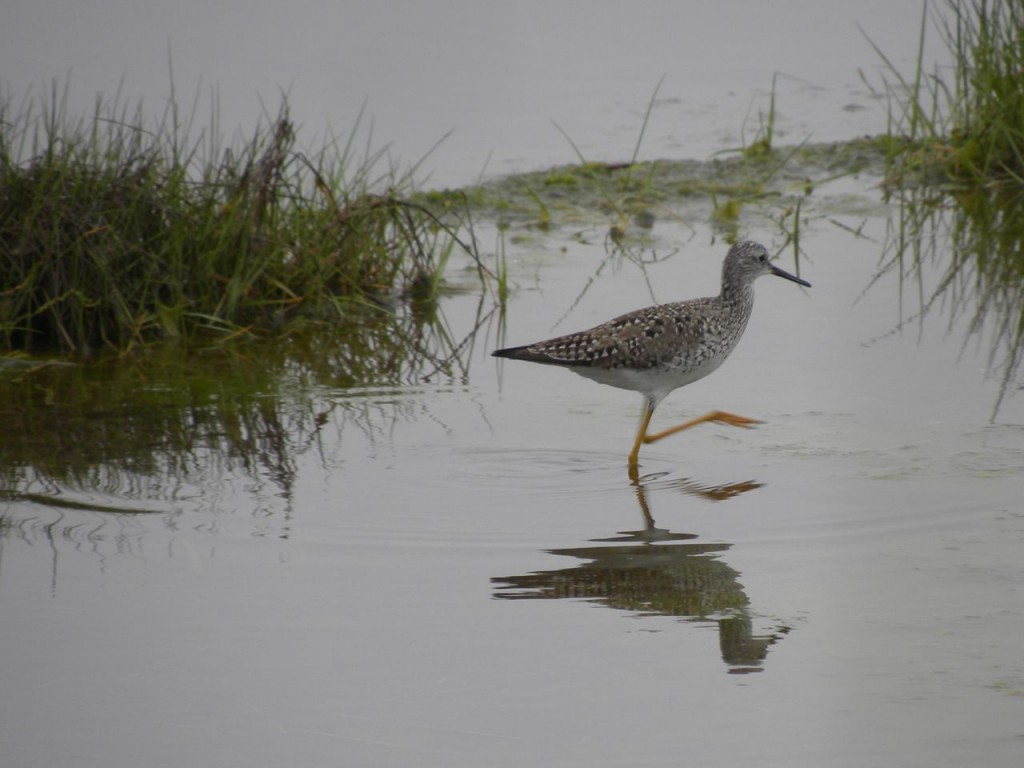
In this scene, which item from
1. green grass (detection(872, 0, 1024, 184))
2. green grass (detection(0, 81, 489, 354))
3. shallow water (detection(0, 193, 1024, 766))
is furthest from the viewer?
green grass (detection(872, 0, 1024, 184))

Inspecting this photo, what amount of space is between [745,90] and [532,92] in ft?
5.94

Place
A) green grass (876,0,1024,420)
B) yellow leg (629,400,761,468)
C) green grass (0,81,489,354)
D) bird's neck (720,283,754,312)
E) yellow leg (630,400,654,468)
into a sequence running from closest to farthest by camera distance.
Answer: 1. yellow leg (630,400,654,468)
2. yellow leg (629,400,761,468)
3. bird's neck (720,283,754,312)
4. green grass (0,81,489,354)
5. green grass (876,0,1024,420)

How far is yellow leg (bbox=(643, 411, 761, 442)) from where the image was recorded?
671 centimetres

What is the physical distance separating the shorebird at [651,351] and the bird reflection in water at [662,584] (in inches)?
42.0

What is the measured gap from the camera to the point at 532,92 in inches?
507

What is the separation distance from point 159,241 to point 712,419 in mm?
3034

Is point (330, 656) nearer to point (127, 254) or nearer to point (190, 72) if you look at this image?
point (127, 254)

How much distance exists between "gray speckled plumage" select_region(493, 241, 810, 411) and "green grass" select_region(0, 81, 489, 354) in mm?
1966

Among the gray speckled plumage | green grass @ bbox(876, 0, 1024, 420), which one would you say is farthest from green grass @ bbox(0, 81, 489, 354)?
green grass @ bbox(876, 0, 1024, 420)

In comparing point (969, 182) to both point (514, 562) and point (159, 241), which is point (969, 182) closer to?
point (159, 241)

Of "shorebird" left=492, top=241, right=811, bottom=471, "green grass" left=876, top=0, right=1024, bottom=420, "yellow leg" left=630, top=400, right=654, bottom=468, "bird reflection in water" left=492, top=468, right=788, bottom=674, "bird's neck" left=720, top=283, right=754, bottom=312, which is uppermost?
"green grass" left=876, top=0, right=1024, bottom=420

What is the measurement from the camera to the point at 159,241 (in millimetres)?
7871

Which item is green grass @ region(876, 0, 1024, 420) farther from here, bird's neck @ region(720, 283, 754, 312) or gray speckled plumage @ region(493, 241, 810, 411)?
gray speckled plumage @ region(493, 241, 810, 411)

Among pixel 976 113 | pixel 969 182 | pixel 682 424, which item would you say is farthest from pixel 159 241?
pixel 969 182
